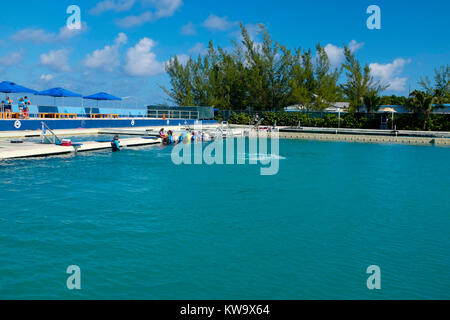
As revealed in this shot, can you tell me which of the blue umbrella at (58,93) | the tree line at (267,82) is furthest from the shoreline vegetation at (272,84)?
the blue umbrella at (58,93)

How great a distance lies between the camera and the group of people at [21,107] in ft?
93.6

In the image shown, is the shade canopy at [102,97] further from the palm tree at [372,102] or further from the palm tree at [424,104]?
the palm tree at [424,104]

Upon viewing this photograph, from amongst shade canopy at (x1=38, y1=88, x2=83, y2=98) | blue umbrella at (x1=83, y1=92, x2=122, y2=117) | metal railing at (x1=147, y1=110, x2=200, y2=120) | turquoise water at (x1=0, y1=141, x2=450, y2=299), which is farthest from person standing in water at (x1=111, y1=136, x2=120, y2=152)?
metal railing at (x1=147, y1=110, x2=200, y2=120)

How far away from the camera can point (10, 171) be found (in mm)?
15906

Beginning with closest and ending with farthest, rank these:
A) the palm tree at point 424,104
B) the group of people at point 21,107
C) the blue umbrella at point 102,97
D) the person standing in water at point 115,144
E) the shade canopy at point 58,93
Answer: the person standing in water at point 115,144
the group of people at point 21,107
the shade canopy at point 58,93
the blue umbrella at point 102,97
the palm tree at point 424,104

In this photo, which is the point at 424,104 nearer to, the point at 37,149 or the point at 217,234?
the point at 37,149

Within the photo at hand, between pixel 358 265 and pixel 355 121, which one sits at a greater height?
pixel 355 121

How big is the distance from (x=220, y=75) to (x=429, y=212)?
170ft

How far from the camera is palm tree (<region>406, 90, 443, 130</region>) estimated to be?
42.0 metres

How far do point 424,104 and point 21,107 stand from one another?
3873 cm

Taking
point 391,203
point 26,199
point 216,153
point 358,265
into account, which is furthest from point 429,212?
point 216,153

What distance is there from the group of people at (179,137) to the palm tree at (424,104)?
80.8 ft

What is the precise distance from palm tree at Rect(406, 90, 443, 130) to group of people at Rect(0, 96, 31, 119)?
37.6 meters
